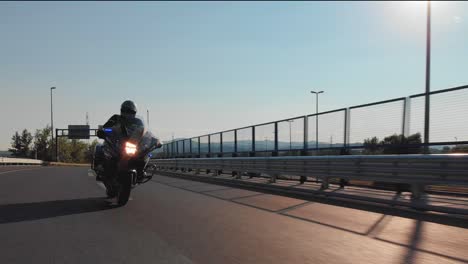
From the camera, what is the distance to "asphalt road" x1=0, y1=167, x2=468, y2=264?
4.24 metres

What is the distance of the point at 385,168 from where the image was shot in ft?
26.8

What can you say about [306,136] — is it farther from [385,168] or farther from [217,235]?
[217,235]

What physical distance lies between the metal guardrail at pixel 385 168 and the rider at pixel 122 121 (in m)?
4.54

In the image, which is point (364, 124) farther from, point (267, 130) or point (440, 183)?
point (267, 130)

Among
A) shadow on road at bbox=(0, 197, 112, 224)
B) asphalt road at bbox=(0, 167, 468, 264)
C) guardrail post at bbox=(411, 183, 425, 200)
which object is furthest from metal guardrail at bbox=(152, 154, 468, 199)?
shadow on road at bbox=(0, 197, 112, 224)

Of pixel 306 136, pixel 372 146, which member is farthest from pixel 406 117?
pixel 306 136

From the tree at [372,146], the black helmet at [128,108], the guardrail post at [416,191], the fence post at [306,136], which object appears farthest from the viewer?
the fence post at [306,136]

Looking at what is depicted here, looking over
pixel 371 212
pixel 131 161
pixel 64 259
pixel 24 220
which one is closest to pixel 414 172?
pixel 371 212

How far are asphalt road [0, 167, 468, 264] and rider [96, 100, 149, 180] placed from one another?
707 mm

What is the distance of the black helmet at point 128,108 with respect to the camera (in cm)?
813

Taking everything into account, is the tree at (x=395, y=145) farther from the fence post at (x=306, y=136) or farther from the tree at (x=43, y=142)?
the tree at (x=43, y=142)

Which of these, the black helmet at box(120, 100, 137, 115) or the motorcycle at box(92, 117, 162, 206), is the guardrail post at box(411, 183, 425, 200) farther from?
the black helmet at box(120, 100, 137, 115)

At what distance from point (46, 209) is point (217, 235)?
3.88 m

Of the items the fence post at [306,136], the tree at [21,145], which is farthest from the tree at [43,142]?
the fence post at [306,136]
